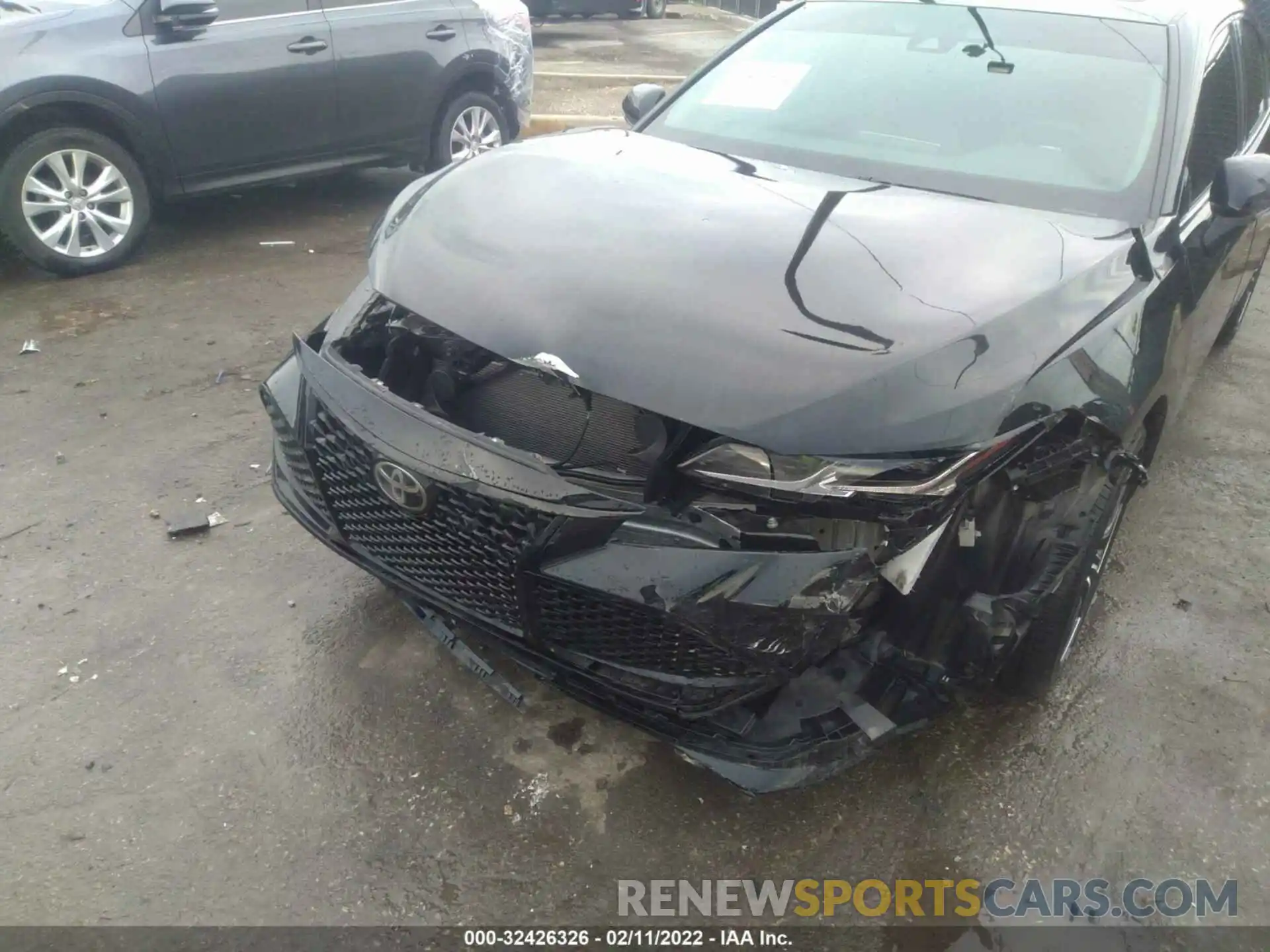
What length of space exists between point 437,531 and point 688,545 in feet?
1.89

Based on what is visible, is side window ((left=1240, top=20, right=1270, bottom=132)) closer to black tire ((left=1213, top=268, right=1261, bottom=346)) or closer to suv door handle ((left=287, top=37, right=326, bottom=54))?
black tire ((left=1213, top=268, right=1261, bottom=346))

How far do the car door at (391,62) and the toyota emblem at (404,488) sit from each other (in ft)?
15.1

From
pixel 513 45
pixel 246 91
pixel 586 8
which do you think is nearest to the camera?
pixel 246 91

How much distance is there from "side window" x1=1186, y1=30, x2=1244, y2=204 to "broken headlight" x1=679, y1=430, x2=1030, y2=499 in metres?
1.62

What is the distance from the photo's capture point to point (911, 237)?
232 cm

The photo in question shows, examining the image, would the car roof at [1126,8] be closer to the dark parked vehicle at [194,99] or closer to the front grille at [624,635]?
the front grille at [624,635]

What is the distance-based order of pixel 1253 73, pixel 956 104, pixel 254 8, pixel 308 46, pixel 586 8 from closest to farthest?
pixel 956 104
pixel 1253 73
pixel 254 8
pixel 308 46
pixel 586 8

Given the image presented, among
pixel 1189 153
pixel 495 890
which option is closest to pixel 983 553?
pixel 495 890

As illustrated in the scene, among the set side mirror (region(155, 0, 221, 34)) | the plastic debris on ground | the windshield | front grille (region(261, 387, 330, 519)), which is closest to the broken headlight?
front grille (region(261, 387, 330, 519))

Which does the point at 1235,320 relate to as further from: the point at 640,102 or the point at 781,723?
the point at 781,723

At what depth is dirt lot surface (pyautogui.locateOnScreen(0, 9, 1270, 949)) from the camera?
82.6 inches

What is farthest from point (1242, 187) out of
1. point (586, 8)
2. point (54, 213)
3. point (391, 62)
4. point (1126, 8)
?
point (586, 8)

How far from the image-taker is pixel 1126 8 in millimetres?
3168

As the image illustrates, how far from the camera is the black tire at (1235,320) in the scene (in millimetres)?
4426
